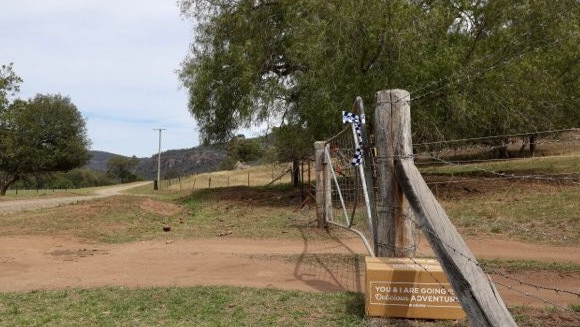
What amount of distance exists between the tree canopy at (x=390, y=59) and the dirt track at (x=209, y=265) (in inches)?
262

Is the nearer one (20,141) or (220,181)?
(20,141)

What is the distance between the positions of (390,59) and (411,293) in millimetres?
12020

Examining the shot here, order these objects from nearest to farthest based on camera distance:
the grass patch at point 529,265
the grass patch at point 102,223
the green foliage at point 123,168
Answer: the grass patch at point 529,265 < the grass patch at point 102,223 < the green foliage at point 123,168

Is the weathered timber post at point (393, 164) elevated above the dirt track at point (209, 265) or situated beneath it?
elevated above

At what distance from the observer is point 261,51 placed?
64.3ft

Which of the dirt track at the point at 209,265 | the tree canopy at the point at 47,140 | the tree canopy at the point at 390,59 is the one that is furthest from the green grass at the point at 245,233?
the tree canopy at the point at 47,140

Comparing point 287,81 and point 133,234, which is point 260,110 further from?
point 133,234

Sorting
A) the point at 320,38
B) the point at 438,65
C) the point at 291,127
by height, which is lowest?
the point at 291,127

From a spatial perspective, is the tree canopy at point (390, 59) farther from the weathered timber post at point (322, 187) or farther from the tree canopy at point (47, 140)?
the tree canopy at point (47, 140)

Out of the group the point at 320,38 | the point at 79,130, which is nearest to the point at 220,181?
the point at 79,130

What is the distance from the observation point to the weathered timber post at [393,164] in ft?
15.3

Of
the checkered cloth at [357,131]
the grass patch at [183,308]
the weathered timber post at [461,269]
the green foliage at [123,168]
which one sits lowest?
the grass patch at [183,308]

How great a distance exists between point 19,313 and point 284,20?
16208 millimetres

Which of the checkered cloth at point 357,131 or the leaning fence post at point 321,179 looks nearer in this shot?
the checkered cloth at point 357,131
